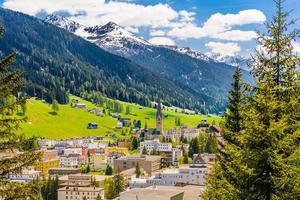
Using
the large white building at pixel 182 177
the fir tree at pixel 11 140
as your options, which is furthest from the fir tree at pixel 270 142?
the large white building at pixel 182 177

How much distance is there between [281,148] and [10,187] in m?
11.9

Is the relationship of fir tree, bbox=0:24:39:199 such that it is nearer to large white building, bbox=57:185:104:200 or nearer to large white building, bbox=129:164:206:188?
large white building, bbox=57:185:104:200

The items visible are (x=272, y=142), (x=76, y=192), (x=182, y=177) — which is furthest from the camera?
(x=182, y=177)

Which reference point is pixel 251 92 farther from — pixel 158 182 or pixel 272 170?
pixel 158 182

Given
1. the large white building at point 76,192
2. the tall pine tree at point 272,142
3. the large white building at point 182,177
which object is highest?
the tall pine tree at point 272,142

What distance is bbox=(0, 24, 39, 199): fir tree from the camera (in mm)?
21766

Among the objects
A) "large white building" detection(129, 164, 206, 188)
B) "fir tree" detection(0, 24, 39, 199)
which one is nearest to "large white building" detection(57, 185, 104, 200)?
"large white building" detection(129, 164, 206, 188)

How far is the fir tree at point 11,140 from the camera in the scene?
71.4 ft

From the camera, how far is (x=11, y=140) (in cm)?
2250

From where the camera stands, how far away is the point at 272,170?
70.6ft

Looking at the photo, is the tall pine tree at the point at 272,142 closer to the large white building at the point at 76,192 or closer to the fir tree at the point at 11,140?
the fir tree at the point at 11,140

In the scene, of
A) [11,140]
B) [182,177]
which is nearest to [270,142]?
[11,140]

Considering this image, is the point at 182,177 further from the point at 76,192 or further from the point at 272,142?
the point at 272,142

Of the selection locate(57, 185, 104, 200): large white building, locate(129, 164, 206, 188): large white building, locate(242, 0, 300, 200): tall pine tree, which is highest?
locate(242, 0, 300, 200): tall pine tree
